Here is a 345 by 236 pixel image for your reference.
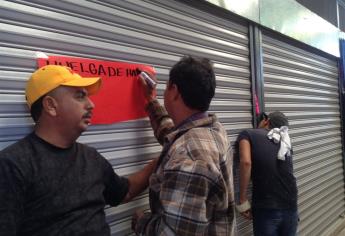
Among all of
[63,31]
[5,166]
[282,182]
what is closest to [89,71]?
[63,31]

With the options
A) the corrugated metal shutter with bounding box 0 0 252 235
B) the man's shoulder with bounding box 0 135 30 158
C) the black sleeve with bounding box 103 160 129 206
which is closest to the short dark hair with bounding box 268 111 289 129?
the corrugated metal shutter with bounding box 0 0 252 235

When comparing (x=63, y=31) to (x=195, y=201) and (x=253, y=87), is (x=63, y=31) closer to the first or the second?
(x=195, y=201)

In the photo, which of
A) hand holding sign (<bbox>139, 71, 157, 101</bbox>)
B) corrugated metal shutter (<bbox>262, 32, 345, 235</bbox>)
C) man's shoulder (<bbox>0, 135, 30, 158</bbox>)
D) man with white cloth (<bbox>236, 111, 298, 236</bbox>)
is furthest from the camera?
corrugated metal shutter (<bbox>262, 32, 345, 235</bbox>)

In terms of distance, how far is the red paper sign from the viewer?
2.36 m

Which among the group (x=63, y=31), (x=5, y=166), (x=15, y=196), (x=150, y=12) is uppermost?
(x=150, y=12)

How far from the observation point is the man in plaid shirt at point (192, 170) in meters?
1.94

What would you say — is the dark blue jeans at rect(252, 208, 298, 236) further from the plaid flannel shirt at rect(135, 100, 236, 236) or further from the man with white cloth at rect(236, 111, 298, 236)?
the plaid flannel shirt at rect(135, 100, 236, 236)

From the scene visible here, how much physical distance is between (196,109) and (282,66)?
309 cm

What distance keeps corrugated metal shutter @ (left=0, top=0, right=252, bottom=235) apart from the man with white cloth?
0.87 ft

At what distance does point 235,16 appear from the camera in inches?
157

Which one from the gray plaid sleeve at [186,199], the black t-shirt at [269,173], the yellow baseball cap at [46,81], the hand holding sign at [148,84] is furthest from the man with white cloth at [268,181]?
the yellow baseball cap at [46,81]

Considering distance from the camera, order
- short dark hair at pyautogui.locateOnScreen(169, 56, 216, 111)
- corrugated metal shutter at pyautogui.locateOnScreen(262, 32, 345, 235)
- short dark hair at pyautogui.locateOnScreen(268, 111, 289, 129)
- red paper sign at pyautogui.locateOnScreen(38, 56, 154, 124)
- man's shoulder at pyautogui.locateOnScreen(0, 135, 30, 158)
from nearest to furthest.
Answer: man's shoulder at pyautogui.locateOnScreen(0, 135, 30, 158) < short dark hair at pyautogui.locateOnScreen(169, 56, 216, 111) < red paper sign at pyautogui.locateOnScreen(38, 56, 154, 124) < short dark hair at pyautogui.locateOnScreen(268, 111, 289, 129) < corrugated metal shutter at pyautogui.locateOnScreen(262, 32, 345, 235)

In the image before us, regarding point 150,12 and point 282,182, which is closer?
point 150,12

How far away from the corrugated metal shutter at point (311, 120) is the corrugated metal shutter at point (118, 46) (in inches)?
42.0
